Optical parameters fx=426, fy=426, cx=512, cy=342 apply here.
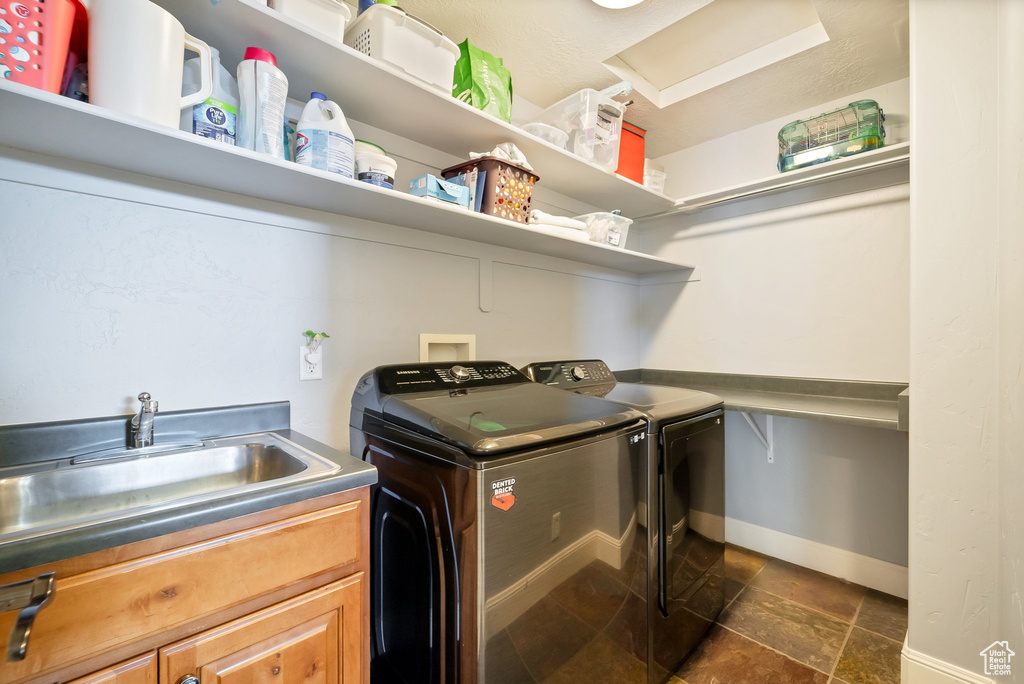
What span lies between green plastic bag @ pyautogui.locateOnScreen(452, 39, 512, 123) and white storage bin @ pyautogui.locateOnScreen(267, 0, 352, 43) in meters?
0.47

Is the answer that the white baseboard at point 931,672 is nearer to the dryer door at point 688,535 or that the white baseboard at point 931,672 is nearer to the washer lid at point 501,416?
the dryer door at point 688,535

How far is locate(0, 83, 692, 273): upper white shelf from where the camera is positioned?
0.86 metres

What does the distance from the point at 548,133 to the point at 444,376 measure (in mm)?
1177

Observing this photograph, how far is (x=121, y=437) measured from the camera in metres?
1.13

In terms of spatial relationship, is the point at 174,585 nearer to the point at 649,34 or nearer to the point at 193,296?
the point at 193,296

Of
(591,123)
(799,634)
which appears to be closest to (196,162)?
(591,123)

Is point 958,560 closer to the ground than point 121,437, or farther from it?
closer to the ground

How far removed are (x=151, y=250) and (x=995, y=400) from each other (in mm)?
2562

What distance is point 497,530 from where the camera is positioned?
3.42 feet

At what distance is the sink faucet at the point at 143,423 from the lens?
3.63ft

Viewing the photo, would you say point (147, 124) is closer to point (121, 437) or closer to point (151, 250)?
point (151, 250)

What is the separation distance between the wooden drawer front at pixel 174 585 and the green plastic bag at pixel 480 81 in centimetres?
146

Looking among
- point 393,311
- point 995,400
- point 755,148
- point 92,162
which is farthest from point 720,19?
point 92,162

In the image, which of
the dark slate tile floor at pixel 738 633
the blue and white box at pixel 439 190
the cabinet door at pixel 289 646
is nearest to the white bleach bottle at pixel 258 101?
the blue and white box at pixel 439 190
